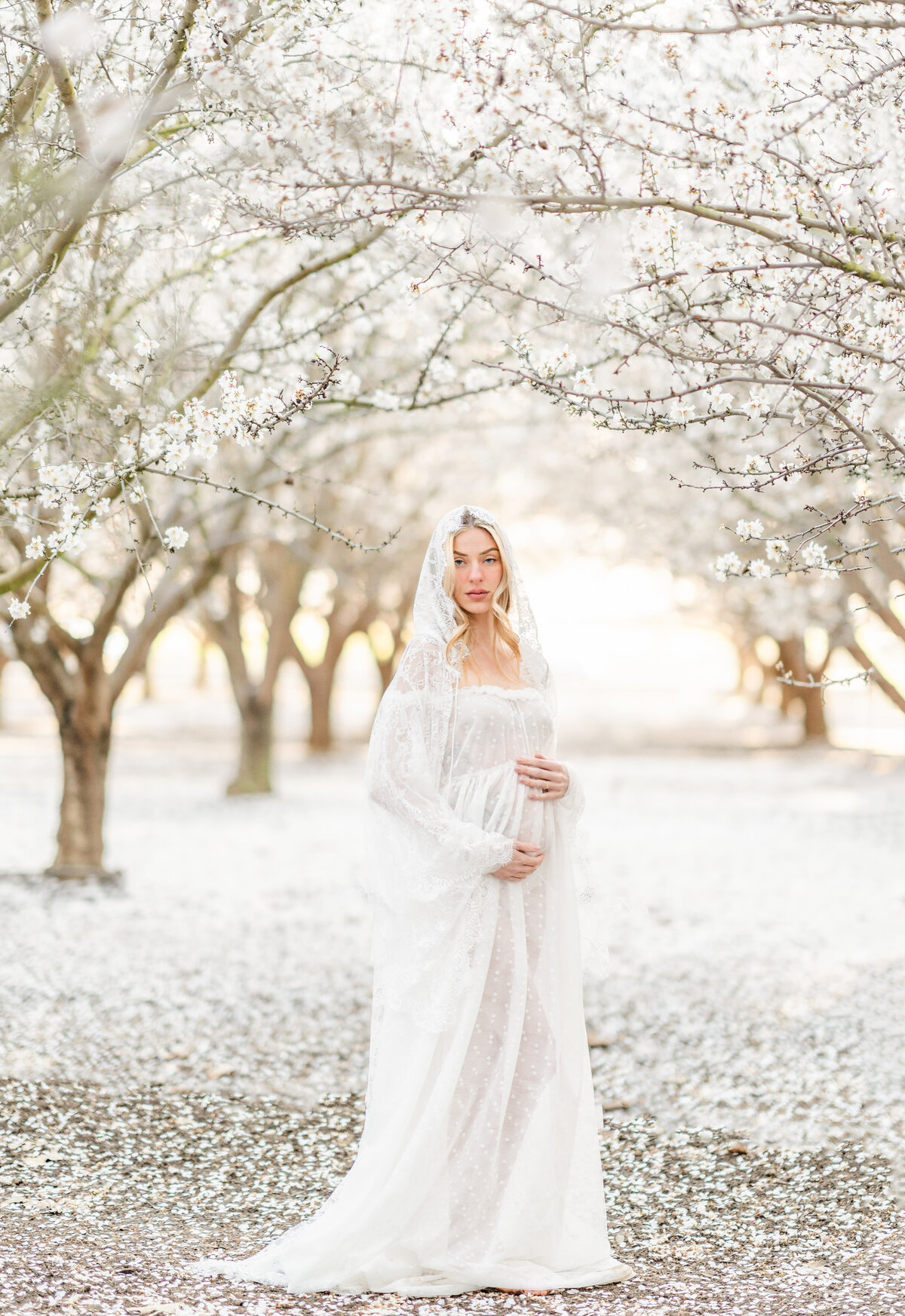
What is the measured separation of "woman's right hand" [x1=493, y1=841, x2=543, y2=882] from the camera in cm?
418

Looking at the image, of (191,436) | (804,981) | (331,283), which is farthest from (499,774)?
(331,283)

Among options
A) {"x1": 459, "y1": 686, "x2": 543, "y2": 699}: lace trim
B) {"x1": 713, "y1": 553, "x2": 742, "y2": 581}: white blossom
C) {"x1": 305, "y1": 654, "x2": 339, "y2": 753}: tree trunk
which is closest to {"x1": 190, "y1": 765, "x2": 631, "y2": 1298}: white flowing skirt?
{"x1": 459, "y1": 686, "x2": 543, "y2": 699}: lace trim

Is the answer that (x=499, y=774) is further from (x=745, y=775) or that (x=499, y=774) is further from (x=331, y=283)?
(x=745, y=775)

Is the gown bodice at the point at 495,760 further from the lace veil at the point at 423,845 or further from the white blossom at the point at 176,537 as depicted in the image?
the white blossom at the point at 176,537

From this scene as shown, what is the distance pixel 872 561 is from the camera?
6961 millimetres

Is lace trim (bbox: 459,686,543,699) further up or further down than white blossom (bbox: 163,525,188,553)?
further down

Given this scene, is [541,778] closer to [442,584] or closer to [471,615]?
[471,615]

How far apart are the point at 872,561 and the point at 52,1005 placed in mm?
5149

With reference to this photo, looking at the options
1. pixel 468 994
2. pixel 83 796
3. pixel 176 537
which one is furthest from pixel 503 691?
pixel 83 796

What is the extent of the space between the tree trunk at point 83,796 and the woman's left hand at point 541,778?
24.4 ft

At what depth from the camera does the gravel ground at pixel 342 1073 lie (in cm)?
415

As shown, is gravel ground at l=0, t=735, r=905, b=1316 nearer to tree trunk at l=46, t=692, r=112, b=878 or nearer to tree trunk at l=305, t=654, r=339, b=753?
tree trunk at l=46, t=692, r=112, b=878

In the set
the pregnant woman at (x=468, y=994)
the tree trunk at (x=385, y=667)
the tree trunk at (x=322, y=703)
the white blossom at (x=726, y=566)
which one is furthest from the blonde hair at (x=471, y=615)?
the tree trunk at (x=385, y=667)

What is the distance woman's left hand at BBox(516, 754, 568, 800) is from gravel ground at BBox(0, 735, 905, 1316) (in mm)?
949
